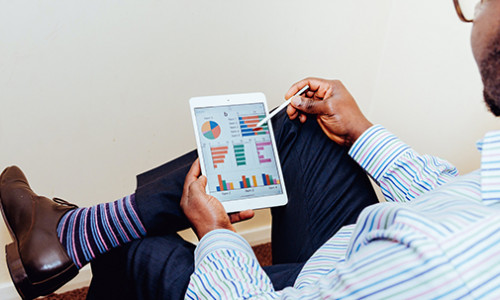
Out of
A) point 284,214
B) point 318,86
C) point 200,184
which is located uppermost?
point 318,86

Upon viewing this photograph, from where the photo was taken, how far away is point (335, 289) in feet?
1.46

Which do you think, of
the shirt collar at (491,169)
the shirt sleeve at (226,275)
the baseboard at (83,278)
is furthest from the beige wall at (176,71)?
the shirt collar at (491,169)

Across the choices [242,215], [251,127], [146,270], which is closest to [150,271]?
[146,270]

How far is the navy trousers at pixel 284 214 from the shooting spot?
0.70m

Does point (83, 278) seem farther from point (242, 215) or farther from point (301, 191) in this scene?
point (301, 191)

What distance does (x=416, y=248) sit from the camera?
15.2 inches

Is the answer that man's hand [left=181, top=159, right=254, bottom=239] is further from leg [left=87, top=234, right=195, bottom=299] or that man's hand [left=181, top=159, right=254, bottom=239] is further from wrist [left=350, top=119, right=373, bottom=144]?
wrist [left=350, top=119, right=373, bottom=144]

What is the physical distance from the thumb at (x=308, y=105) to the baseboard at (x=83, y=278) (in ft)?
1.84

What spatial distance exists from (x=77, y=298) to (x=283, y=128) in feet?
2.28

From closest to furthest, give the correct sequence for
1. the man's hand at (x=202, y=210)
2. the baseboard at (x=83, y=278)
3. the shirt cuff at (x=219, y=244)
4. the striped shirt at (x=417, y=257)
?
1. the striped shirt at (x=417, y=257)
2. the shirt cuff at (x=219, y=244)
3. the man's hand at (x=202, y=210)
4. the baseboard at (x=83, y=278)

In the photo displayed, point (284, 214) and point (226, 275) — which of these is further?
point (284, 214)

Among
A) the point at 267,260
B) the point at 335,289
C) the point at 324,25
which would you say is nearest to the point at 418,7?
the point at 324,25

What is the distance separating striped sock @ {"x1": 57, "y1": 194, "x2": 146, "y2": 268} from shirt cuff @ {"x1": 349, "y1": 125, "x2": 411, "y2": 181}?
0.42 meters

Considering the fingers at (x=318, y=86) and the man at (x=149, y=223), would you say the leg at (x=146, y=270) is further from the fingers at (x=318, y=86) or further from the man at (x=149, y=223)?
the fingers at (x=318, y=86)
